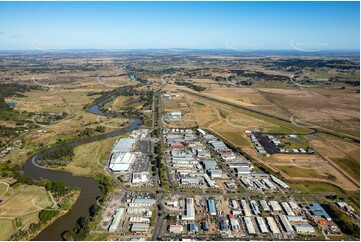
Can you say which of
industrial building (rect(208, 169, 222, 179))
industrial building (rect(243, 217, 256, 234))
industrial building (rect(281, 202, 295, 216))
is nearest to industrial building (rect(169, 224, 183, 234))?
industrial building (rect(243, 217, 256, 234))

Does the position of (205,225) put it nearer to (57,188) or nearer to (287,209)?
(287,209)

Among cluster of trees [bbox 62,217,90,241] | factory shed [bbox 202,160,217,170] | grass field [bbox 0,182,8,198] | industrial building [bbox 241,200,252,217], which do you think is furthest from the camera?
factory shed [bbox 202,160,217,170]

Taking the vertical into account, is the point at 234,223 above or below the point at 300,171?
above

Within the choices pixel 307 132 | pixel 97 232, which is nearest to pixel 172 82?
pixel 307 132

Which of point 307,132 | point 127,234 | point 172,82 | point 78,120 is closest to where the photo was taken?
point 127,234

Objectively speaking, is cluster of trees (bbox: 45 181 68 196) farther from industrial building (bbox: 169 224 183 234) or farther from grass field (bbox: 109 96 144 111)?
grass field (bbox: 109 96 144 111)

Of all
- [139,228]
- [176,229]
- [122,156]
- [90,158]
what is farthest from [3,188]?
[176,229]

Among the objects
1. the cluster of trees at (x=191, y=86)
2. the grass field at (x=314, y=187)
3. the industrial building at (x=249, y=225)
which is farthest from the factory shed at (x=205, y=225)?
the cluster of trees at (x=191, y=86)

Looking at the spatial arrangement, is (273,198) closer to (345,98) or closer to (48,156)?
(48,156)
